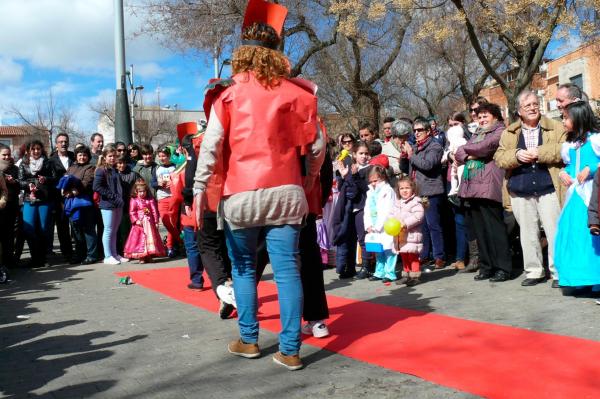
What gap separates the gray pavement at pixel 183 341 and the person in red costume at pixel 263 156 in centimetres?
38

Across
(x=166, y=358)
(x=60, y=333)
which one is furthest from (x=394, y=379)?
(x=60, y=333)

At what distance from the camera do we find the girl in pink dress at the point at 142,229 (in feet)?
35.2

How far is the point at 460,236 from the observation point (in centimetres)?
816

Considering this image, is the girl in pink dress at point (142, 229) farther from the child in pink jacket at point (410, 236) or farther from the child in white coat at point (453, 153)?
the child in white coat at point (453, 153)

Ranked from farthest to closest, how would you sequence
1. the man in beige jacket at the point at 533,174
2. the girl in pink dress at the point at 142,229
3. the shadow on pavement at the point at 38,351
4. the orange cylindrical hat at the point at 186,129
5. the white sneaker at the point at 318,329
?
the girl in pink dress at the point at 142,229, the orange cylindrical hat at the point at 186,129, the man in beige jacket at the point at 533,174, the white sneaker at the point at 318,329, the shadow on pavement at the point at 38,351

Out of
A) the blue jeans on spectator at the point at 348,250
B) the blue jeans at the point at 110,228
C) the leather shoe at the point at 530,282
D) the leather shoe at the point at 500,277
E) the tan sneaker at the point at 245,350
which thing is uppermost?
the blue jeans at the point at 110,228

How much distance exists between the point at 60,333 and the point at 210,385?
7.28ft

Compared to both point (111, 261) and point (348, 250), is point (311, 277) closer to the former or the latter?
point (348, 250)

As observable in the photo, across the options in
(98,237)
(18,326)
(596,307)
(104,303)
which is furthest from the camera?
(98,237)

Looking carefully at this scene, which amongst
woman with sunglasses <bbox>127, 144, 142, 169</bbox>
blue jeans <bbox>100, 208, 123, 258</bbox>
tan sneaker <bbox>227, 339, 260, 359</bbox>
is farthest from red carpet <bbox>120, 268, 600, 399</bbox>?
woman with sunglasses <bbox>127, 144, 142, 169</bbox>

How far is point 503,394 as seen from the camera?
331 centimetres

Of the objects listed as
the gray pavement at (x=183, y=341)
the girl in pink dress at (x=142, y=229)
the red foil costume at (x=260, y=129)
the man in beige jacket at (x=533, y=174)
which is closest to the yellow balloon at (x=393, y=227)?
the gray pavement at (x=183, y=341)

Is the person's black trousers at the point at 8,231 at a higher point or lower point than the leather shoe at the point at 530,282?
higher

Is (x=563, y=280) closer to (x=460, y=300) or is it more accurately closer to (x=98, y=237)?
(x=460, y=300)
